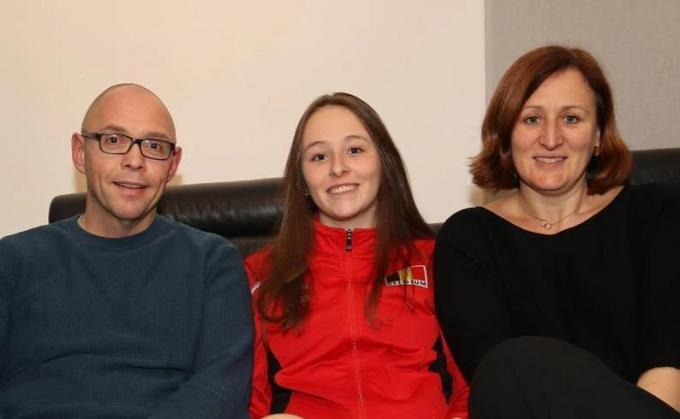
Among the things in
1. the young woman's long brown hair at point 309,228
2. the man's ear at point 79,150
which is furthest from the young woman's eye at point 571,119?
the man's ear at point 79,150

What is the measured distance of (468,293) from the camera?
1.95 metres

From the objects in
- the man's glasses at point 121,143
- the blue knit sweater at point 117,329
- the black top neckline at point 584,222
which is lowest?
the blue knit sweater at point 117,329

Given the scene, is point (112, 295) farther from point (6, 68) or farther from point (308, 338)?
point (6, 68)

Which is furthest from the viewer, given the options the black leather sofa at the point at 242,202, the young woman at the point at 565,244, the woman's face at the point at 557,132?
the black leather sofa at the point at 242,202

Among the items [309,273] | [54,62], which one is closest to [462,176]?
[309,273]

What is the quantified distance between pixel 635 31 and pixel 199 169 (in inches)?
64.1

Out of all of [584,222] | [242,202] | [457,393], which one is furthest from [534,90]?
[242,202]

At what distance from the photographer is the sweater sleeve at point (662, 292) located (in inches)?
71.1

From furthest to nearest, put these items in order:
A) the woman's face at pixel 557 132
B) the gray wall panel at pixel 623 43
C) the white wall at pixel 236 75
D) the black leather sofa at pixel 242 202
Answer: the gray wall panel at pixel 623 43 < the white wall at pixel 236 75 < the black leather sofa at pixel 242 202 < the woman's face at pixel 557 132

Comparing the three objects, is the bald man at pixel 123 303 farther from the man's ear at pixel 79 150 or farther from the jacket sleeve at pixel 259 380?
the jacket sleeve at pixel 259 380

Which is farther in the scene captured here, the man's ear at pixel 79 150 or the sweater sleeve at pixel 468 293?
the man's ear at pixel 79 150

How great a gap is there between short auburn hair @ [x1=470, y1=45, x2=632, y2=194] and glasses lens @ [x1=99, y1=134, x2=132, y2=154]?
0.94m

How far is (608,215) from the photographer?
2027 millimetres

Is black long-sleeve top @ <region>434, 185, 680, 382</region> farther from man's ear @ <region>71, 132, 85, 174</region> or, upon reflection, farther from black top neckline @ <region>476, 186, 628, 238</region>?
man's ear @ <region>71, 132, 85, 174</region>
